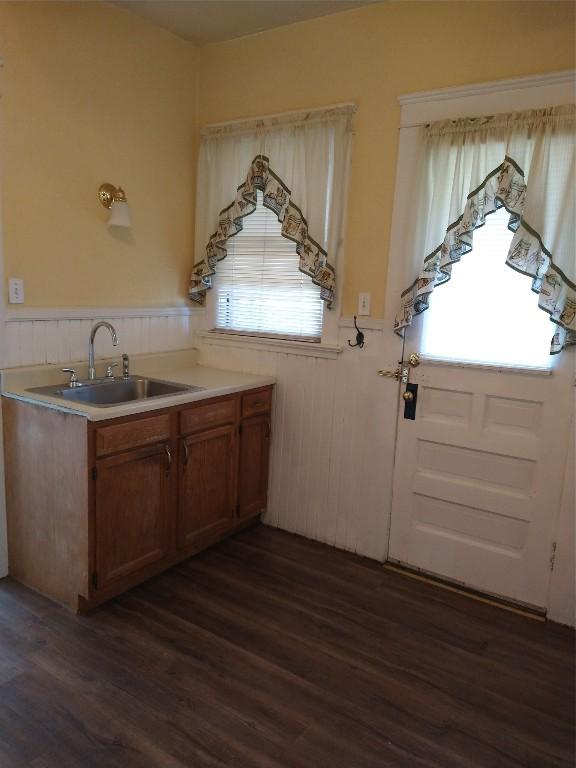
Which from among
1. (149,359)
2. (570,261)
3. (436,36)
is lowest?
(149,359)

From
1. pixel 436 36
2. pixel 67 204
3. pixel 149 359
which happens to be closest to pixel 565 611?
pixel 149 359

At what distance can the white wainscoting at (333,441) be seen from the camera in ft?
9.48

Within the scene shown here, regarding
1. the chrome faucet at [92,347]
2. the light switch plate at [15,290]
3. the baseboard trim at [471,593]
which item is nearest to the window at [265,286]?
the chrome faucet at [92,347]

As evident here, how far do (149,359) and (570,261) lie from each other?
2173 mm

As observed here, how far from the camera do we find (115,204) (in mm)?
2848

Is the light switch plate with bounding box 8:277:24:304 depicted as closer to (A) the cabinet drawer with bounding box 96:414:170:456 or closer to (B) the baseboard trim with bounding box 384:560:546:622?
(A) the cabinet drawer with bounding box 96:414:170:456

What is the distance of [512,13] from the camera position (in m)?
2.35

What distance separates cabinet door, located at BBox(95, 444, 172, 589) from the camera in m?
2.34

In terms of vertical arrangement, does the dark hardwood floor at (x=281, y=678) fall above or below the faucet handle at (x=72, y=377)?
below

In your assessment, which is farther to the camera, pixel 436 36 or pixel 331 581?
pixel 331 581

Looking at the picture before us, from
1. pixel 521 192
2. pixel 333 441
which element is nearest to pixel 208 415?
pixel 333 441

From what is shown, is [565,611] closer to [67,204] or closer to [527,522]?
[527,522]

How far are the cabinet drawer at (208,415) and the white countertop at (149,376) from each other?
55 millimetres

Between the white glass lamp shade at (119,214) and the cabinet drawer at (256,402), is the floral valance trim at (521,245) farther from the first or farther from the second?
the white glass lamp shade at (119,214)
